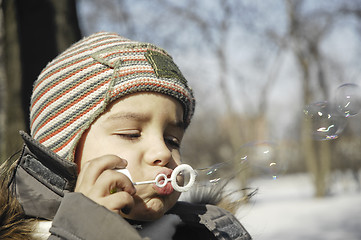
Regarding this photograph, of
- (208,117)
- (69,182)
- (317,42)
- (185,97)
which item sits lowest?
(69,182)

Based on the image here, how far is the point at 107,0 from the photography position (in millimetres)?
8812

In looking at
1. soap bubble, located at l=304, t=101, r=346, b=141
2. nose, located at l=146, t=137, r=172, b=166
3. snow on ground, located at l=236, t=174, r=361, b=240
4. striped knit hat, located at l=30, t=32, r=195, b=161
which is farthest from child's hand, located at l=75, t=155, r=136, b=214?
snow on ground, located at l=236, t=174, r=361, b=240

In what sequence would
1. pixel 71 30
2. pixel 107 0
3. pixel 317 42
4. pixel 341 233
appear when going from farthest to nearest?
pixel 317 42 → pixel 107 0 → pixel 341 233 → pixel 71 30

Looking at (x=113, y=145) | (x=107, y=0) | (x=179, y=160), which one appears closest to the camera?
(x=113, y=145)

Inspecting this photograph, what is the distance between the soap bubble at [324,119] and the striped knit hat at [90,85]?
0.92 meters

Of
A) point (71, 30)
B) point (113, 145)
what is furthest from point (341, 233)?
point (113, 145)

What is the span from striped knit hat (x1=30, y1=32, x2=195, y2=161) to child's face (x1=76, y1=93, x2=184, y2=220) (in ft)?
0.13

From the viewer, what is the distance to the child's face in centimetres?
133

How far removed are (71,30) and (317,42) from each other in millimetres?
11560

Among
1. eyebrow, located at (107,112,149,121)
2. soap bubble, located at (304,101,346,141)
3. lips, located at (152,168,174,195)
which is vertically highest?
soap bubble, located at (304,101,346,141)

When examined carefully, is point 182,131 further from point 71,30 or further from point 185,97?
point 71,30

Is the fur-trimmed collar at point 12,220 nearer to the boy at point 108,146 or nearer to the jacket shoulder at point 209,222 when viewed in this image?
the boy at point 108,146

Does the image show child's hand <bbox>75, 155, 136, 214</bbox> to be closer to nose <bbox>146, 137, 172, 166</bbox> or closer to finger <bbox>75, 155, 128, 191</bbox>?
finger <bbox>75, 155, 128, 191</bbox>

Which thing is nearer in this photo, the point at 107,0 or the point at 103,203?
the point at 103,203
